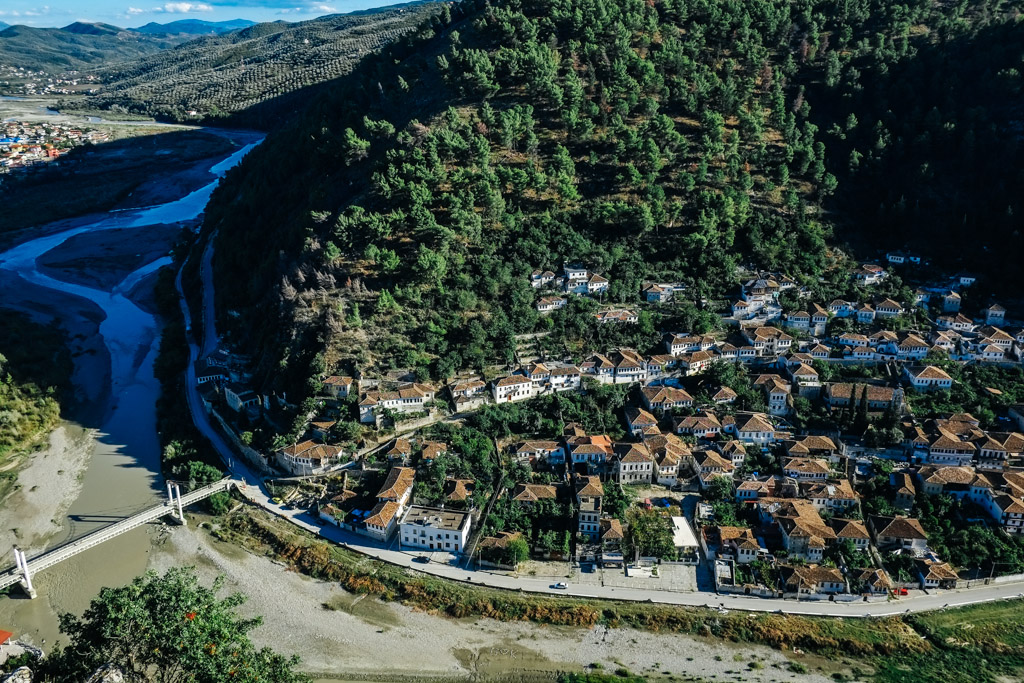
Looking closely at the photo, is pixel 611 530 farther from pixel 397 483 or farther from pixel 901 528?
pixel 901 528

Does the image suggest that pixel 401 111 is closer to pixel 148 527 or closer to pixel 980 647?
pixel 148 527

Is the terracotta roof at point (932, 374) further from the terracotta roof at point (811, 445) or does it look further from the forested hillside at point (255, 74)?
the forested hillside at point (255, 74)

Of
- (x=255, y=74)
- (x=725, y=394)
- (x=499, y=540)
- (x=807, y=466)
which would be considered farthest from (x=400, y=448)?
(x=255, y=74)

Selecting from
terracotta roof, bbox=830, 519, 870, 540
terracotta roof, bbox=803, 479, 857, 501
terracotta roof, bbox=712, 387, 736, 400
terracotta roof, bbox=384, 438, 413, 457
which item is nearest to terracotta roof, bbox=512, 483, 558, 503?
terracotta roof, bbox=384, 438, 413, 457

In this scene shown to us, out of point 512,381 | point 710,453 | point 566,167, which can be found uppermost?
point 566,167

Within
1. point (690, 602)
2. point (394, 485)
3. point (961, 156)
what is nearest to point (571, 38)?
point (961, 156)

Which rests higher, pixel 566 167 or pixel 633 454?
pixel 566 167
